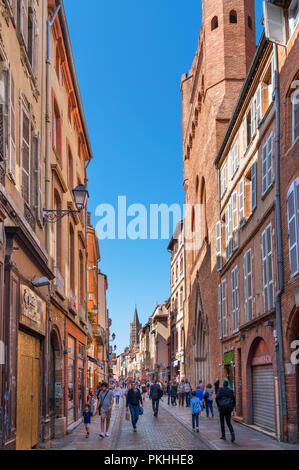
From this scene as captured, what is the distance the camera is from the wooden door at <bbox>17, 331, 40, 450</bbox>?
38.3ft

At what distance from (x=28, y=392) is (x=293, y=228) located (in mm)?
7258

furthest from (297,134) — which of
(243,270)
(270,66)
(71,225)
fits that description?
(71,225)

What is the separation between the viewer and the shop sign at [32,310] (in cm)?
1164

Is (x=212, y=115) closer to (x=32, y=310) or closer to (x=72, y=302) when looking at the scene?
(x=72, y=302)

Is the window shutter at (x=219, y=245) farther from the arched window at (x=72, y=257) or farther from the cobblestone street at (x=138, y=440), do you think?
the cobblestone street at (x=138, y=440)

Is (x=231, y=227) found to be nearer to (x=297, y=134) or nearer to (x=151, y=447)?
(x=297, y=134)

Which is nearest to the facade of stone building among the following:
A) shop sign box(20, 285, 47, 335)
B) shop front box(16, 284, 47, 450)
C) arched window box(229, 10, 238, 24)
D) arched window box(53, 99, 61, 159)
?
arched window box(229, 10, 238, 24)

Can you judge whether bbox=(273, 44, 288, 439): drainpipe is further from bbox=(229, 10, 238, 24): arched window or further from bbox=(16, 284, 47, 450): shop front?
bbox=(229, 10, 238, 24): arched window

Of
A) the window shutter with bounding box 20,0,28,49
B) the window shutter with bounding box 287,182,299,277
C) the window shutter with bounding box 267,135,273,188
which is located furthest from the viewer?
the window shutter with bounding box 267,135,273,188

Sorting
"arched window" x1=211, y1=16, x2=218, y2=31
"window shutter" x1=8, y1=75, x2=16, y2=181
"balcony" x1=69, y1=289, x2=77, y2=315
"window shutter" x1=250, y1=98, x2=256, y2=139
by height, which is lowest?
"balcony" x1=69, y1=289, x2=77, y2=315

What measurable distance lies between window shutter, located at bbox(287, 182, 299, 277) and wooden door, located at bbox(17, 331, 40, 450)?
20.9ft

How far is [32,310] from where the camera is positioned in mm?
12570

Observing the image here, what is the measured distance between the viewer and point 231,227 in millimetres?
25562

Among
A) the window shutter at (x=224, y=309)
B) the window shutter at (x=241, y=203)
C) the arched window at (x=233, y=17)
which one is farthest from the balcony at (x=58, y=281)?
the arched window at (x=233, y=17)
